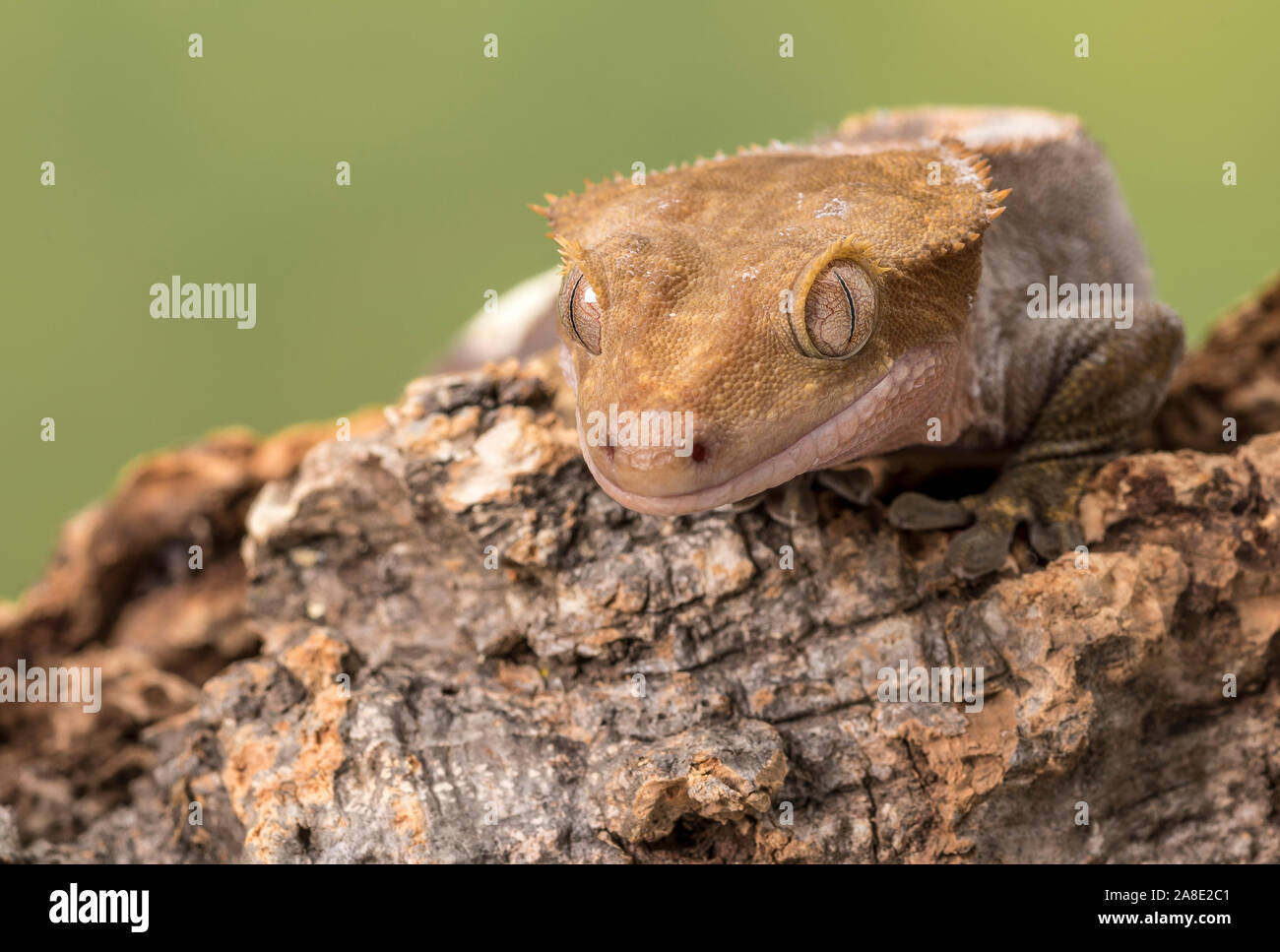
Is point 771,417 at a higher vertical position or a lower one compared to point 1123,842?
higher

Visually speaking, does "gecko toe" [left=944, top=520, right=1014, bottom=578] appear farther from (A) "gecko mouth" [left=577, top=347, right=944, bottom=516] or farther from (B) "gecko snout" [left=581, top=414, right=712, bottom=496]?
(B) "gecko snout" [left=581, top=414, right=712, bottom=496]

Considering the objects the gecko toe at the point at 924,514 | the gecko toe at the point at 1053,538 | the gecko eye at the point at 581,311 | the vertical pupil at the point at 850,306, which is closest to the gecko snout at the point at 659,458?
the gecko eye at the point at 581,311

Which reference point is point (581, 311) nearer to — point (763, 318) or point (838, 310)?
point (763, 318)

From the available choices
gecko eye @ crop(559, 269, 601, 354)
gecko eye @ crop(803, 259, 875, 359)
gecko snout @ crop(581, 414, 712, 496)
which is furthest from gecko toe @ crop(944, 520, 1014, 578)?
gecko eye @ crop(559, 269, 601, 354)

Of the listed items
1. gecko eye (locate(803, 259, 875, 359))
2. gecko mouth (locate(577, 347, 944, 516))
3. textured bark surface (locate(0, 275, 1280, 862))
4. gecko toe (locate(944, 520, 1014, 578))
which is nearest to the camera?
gecko mouth (locate(577, 347, 944, 516))

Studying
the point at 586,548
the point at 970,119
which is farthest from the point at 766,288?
the point at 970,119

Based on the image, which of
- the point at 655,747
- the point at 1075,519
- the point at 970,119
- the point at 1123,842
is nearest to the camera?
the point at 655,747
